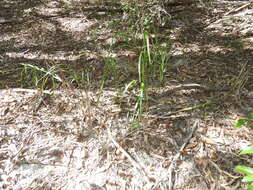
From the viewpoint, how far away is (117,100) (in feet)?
5.10

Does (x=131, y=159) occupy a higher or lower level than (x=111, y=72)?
lower

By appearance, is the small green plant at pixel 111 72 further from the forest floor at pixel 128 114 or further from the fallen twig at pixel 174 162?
the fallen twig at pixel 174 162

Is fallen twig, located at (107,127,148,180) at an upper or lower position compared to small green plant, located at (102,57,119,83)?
lower

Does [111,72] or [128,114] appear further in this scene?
[111,72]

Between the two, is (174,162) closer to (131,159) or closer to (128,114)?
(131,159)

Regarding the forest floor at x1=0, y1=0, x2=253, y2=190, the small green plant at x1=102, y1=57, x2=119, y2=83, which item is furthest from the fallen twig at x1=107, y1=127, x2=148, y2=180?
the small green plant at x1=102, y1=57, x2=119, y2=83

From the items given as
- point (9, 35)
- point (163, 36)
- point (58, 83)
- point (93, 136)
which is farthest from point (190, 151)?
point (9, 35)

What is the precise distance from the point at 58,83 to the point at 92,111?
1.44 ft

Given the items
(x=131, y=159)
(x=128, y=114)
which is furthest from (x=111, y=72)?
(x=131, y=159)

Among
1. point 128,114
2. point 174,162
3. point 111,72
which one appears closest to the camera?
point 174,162

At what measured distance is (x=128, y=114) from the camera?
1454mm

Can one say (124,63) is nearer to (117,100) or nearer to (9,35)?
(117,100)

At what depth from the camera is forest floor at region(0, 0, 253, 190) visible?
3.88 feet

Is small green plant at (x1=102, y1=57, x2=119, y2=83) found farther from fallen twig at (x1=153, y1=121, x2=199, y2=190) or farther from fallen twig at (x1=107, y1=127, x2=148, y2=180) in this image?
fallen twig at (x1=153, y1=121, x2=199, y2=190)
